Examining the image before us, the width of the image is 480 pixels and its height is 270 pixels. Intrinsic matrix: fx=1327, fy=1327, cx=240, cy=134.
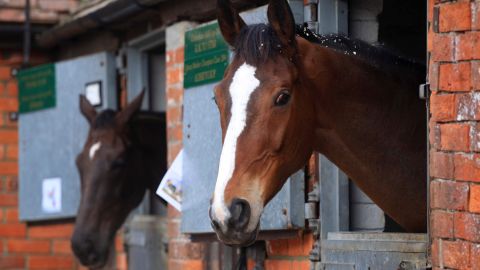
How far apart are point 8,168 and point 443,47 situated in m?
6.23

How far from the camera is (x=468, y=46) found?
4.82 meters

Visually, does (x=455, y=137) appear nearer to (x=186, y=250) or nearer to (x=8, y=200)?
(x=186, y=250)

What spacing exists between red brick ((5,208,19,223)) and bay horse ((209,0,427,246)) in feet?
17.8

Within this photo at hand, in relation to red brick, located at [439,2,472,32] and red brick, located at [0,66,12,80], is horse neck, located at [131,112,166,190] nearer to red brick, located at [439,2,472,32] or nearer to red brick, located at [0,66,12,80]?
red brick, located at [0,66,12,80]

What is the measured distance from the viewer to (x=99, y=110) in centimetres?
950

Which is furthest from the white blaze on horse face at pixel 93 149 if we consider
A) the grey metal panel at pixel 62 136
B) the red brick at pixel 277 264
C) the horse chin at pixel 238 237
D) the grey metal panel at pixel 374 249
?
the horse chin at pixel 238 237

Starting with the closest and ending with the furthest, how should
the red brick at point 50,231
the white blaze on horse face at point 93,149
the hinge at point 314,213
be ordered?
1. the hinge at point 314,213
2. the white blaze on horse face at point 93,149
3. the red brick at point 50,231

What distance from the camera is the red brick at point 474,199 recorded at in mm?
4730

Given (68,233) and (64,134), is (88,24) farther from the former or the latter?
(68,233)

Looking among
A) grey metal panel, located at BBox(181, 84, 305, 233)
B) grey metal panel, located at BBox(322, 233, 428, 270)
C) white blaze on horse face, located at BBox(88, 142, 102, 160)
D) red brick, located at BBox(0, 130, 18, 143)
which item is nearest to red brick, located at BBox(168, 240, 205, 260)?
grey metal panel, located at BBox(181, 84, 305, 233)

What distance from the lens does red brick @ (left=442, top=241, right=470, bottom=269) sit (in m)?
→ 4.77

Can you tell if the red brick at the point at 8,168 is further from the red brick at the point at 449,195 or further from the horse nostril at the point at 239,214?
the red brick at the point at 449,195

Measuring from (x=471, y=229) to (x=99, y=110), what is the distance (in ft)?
16.8

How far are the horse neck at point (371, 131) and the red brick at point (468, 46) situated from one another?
0.66 metres
